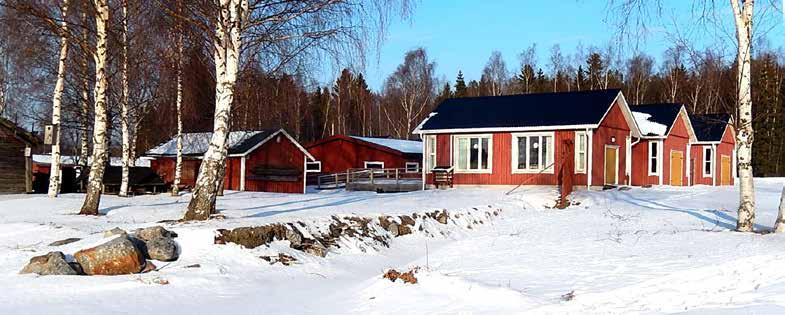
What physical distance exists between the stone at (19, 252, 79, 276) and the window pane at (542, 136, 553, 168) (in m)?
20.6

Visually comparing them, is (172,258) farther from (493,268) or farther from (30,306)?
(493,268)

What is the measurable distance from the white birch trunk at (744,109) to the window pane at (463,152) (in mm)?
15493

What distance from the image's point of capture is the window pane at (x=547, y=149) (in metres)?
26.7

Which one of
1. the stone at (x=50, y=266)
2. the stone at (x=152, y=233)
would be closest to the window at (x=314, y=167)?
the stone at (x=152, y=233)

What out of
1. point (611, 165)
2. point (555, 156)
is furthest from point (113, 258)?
point (611, 165)

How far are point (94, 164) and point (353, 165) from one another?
90.0 ft

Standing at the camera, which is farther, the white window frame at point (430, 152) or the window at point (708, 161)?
the window at point (708, 161)

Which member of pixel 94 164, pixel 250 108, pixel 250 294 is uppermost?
pixel 250 108

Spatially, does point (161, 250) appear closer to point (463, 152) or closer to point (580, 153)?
point (580, 153)

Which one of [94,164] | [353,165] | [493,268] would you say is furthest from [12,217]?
[353,165]

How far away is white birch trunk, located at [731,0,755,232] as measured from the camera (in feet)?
43.1

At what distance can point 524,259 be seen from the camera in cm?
1198

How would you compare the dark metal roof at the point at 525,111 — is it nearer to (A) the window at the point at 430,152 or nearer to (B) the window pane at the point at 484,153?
(A) the window at the point at 430,152

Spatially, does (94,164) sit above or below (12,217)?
above
